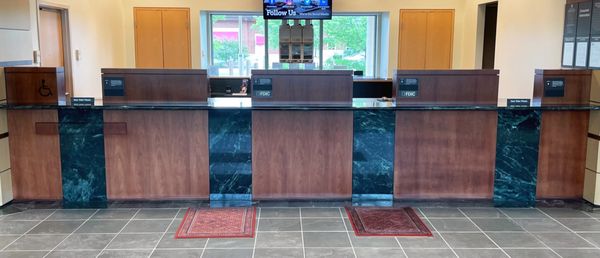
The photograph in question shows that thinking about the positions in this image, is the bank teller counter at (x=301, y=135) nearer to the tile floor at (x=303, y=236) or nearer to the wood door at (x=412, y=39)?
the tile floor at (x=303, y=236)

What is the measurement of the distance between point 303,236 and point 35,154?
2.47 m

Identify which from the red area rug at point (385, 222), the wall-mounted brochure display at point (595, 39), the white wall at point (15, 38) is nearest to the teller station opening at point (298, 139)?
the red area rug at point (385, 222)

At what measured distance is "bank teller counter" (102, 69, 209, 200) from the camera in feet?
14.0

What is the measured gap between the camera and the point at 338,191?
14.6 ft

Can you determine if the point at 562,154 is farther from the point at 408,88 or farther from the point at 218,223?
the point at 218,223

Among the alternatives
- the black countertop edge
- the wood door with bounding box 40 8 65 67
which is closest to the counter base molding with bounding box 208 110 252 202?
the black countertop edge

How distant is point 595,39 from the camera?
5113mm

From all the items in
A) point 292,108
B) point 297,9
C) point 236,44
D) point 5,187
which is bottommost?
point 5,187

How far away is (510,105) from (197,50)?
588 centimetres

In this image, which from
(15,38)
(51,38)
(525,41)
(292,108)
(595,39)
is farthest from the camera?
(525,41)

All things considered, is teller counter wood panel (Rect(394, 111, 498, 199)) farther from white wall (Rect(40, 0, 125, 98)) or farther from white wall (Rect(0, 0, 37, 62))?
white wall (Rect(40, 0, 125, 98))

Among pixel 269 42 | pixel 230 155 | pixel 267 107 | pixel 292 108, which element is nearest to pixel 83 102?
pixel 230 155

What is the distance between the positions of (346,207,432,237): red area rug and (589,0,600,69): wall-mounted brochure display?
260 cm

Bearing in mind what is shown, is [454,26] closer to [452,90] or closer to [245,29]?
[245,29]
